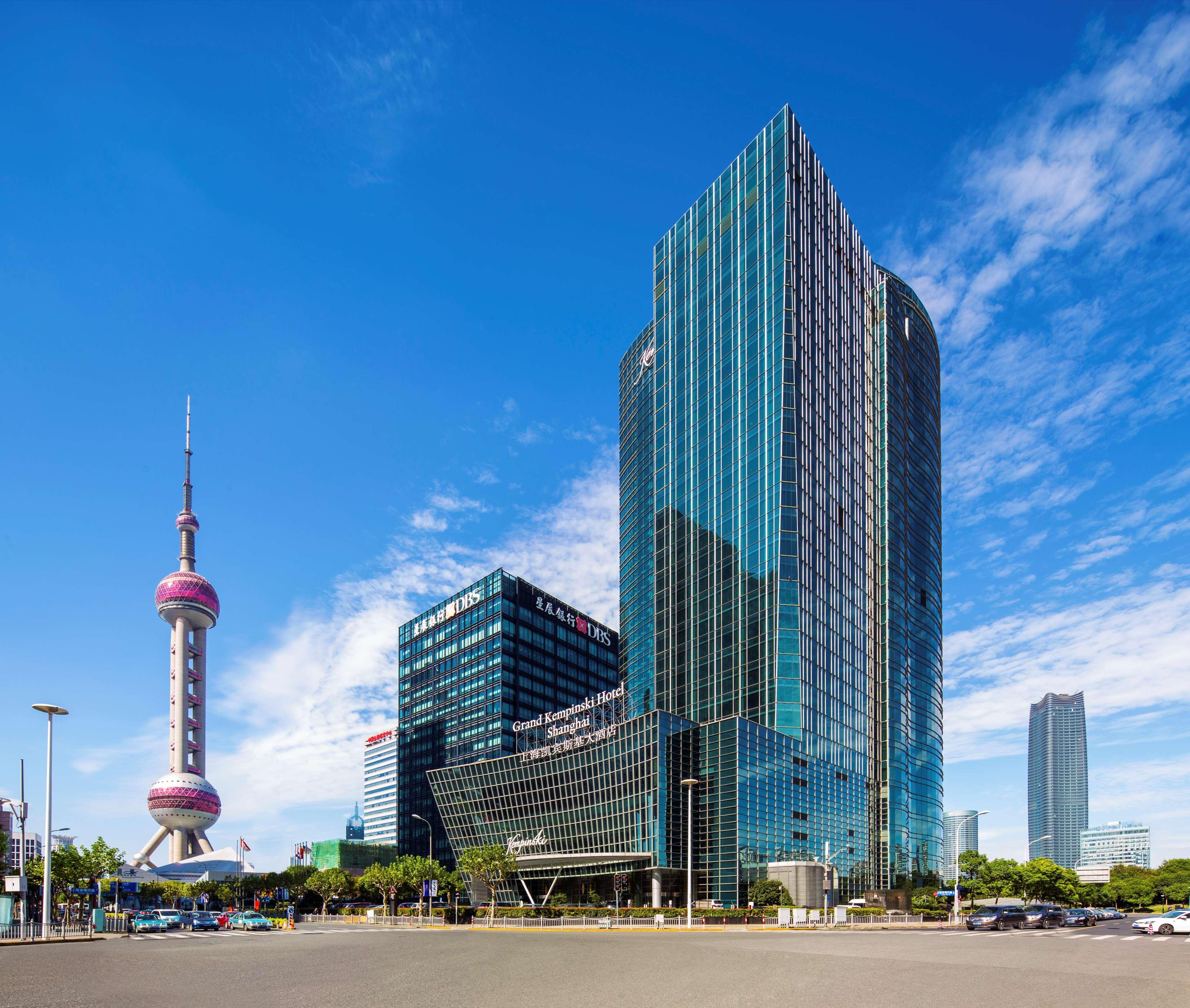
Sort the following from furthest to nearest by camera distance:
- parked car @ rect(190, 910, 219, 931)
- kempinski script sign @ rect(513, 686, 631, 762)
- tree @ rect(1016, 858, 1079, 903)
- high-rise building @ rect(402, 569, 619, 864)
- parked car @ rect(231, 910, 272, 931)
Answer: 1. high-rise building @ rect(402, 569, 619, 864)
2. tree @ rect(1016, 858, 1079, 903)
3. kempinski script sign @ rect(513, 686, 631, 762)
4. parked car @ rect(190, 910, 219, 931)
5. parked car @ rect(231, 910, 272, 931)

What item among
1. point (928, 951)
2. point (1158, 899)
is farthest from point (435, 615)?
point (928, 951)

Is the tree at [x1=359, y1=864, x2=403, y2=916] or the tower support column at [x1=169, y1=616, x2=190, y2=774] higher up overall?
the tower support column at [x1=169, y1=616, x2=190, y2=774]

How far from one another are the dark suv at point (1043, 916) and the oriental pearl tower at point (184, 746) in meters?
171

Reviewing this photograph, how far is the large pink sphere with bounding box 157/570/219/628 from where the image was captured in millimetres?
194875

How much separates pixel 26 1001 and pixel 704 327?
4419 inches

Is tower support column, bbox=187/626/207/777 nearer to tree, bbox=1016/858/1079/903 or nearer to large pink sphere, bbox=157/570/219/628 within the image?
large pink sphere, bbox=157/570/219/628

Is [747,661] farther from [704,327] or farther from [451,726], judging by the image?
[451,726]

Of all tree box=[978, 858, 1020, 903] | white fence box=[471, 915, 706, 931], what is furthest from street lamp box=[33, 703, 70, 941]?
tree box=[978, 858, 1020, 903]

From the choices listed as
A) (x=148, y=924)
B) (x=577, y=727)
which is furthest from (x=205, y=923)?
(x=577, y=727)

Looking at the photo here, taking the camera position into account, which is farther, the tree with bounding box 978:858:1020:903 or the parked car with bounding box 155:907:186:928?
the tree with bounding box 978:858:1020:903

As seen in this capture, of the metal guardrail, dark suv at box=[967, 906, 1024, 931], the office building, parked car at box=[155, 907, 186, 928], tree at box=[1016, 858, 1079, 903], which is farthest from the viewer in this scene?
tree at box=[1016, 858, 1079, 903]

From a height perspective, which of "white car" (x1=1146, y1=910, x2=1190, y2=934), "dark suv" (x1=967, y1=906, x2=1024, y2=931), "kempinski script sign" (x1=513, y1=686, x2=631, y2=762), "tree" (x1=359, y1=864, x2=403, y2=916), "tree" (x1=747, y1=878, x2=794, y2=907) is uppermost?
"kempinski script sign" (x1=513, y1=686, x2=631, y2=762)

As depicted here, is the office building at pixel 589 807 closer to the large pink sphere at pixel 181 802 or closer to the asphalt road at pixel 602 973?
the asphalt road at pixel 602 973

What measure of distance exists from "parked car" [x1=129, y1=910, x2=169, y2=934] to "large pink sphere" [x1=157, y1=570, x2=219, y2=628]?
135995mm
